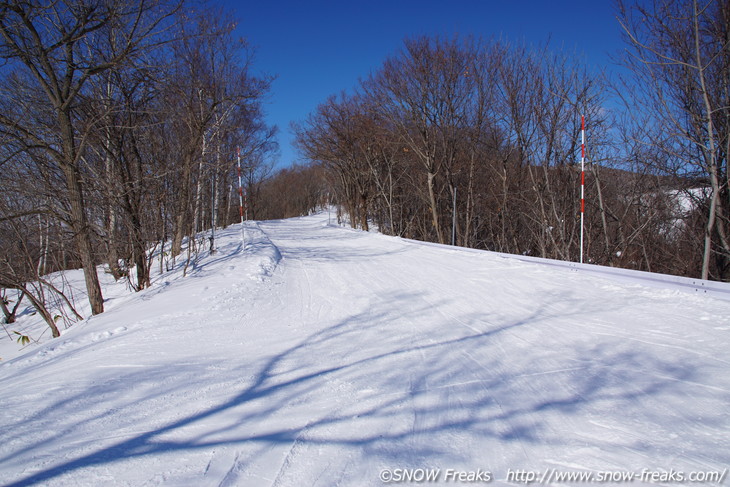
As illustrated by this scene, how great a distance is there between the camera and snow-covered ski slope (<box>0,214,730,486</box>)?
6.59 feet

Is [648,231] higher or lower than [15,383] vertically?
higher

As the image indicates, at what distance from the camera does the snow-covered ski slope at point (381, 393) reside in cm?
201

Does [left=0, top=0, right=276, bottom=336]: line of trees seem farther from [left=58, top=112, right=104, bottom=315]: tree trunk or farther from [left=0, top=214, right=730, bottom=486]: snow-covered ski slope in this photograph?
[left=0, top=214, right=730, bottom=486]: snow-covered ski slope

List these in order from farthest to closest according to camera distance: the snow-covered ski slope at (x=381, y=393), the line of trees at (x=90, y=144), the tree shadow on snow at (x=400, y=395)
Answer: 1. the line of trees at (x=90, y=144)
2. the tree shadow on snow at (x=400, y=395)
3. the snow-covered ski slope at (x=381, y=393)

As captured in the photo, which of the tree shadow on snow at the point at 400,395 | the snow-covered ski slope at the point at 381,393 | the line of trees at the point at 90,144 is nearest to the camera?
the snow-covered ski slope at the point at 381,393

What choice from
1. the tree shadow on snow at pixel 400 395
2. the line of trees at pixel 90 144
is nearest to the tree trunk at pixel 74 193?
the line of trees at pixel 90 144

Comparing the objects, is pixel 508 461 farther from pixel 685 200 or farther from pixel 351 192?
pixel 351 192

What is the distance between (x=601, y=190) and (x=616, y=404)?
13157 mm

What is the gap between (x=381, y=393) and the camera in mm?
2789

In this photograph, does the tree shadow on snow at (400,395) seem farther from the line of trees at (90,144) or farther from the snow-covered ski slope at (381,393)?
the line of trees at (90,144)

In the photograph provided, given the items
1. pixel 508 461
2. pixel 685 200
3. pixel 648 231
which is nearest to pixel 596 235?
pixel 648 231

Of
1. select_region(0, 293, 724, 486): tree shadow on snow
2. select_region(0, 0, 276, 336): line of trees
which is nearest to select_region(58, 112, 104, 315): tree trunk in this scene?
select_region(0, 0, 276, 336): line of trees

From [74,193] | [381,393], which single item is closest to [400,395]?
[381,393]

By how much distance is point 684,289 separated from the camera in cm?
475
